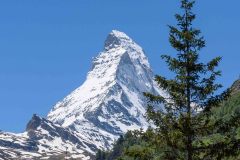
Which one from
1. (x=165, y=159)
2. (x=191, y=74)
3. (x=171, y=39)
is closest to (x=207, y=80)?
(x=191, y=74)

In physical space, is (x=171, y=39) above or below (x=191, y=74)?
above

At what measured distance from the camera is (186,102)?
30.6 meters

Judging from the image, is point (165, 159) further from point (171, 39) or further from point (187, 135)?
point (171, 39)

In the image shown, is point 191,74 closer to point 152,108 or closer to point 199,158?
point 152,108

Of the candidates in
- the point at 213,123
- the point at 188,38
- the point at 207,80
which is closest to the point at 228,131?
the point at 213,123

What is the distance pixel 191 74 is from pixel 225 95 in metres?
2.13

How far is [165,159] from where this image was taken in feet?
96.3

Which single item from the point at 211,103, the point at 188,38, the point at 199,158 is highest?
the point at 188,38

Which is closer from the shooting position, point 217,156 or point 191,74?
point 217,156

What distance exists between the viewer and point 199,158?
28.9m

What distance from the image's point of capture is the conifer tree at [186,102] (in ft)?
96.7

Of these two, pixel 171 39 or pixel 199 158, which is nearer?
pixel 199 158

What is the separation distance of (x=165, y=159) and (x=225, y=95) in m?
4.78

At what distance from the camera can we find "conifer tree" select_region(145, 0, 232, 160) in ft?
96.7
